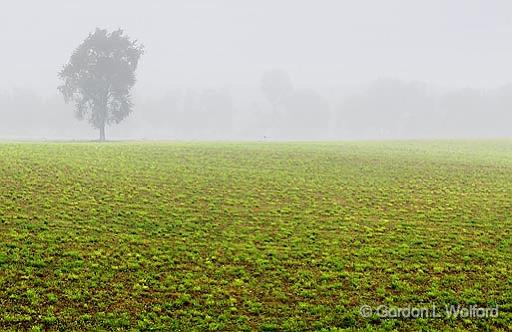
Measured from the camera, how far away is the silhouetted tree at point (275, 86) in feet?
486

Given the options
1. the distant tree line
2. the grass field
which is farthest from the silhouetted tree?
the grass field

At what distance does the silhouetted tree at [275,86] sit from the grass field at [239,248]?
118 meters

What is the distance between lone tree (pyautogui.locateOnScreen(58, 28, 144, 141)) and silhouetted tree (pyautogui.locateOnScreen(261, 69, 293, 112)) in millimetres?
76088

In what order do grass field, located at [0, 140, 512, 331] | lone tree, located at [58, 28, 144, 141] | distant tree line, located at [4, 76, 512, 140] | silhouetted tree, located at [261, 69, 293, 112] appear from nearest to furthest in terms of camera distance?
grass field, located at [0, 140, 512, 331]
lone tree, located at [58, 28, 144, 141]
distant tree line, located at [4, 76, 512, 140]
silhouetted tree, located at [261, 69, 293, 112]

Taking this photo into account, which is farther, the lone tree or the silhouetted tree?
the silhouetted tree

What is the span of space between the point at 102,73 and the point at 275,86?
272 feet

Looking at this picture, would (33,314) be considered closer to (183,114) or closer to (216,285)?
(216,285)

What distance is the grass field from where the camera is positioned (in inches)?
554

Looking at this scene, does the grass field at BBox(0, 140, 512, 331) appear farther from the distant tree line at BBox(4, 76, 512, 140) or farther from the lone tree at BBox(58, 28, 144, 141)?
the distant tree line at BBox(4, 76, 512, 140)

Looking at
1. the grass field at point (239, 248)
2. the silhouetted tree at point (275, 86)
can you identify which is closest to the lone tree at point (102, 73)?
the grass field at point (239, 248)

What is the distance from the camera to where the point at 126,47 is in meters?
74.7

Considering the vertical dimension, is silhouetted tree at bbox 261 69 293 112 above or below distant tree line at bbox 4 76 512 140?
above

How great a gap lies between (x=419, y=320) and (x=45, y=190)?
19770mm

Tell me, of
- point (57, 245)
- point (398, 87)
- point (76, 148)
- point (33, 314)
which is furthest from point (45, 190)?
point (398, 87)
